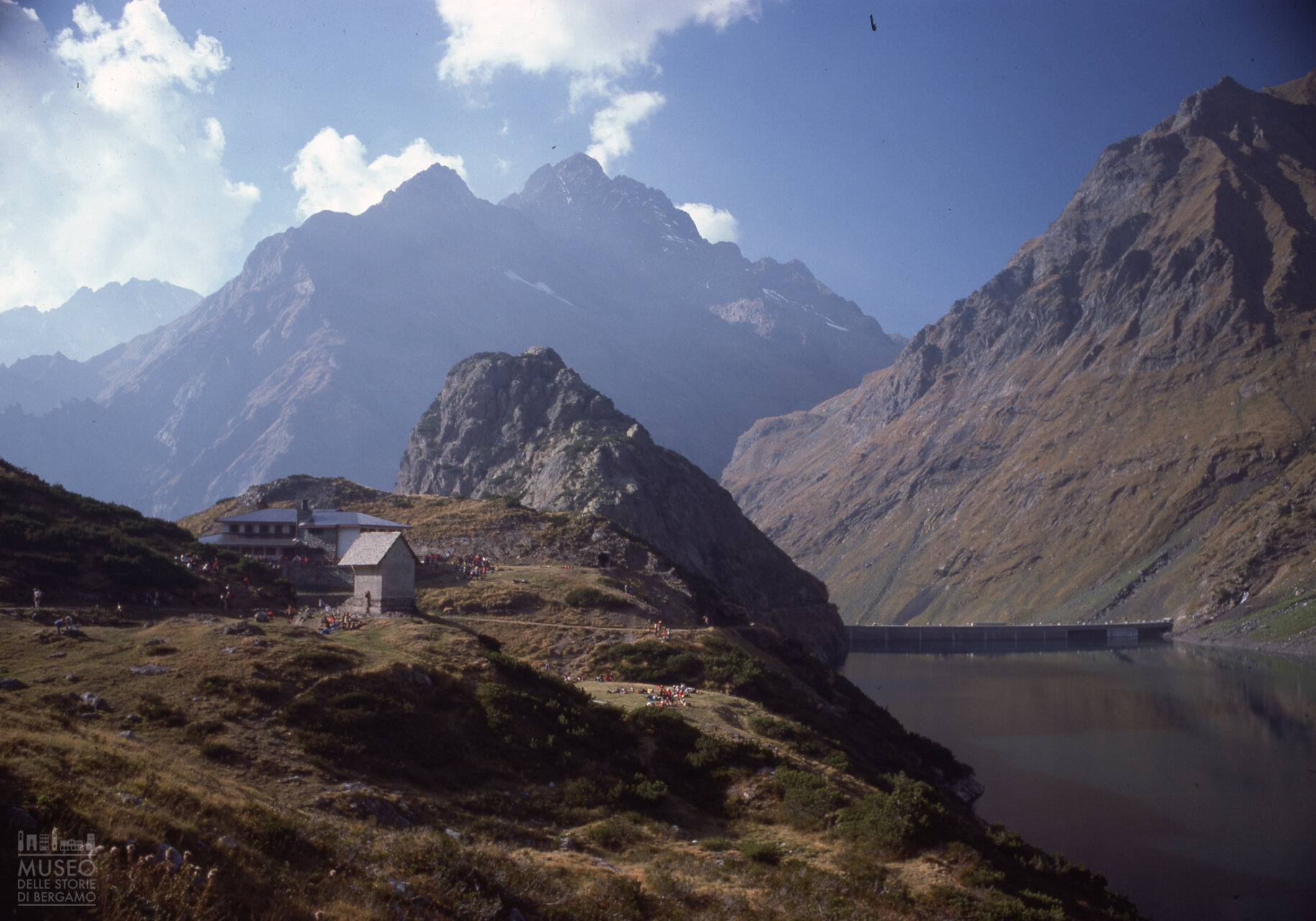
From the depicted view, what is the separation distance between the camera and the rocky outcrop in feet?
407

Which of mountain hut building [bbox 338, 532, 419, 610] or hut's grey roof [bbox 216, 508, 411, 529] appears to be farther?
hut's grey roof [bbox 216, 508, 411, 529]

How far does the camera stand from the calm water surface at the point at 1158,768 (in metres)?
38.3

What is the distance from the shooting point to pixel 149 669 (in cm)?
2533

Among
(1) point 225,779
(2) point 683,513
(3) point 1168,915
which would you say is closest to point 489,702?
(1) point 225,779

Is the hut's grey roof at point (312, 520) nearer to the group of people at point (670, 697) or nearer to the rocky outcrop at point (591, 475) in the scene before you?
the group of people at point (670, 697)

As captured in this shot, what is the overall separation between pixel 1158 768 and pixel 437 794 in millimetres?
56519

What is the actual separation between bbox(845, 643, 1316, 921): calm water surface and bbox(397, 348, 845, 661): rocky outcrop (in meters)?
28.3

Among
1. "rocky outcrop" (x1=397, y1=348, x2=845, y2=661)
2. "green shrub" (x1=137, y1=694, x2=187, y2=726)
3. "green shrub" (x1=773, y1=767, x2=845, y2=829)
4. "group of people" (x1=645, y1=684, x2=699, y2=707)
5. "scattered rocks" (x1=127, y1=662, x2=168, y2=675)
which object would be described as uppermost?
"rocky outcrop" (x1=397, y1=348, x2=845, y2=661)

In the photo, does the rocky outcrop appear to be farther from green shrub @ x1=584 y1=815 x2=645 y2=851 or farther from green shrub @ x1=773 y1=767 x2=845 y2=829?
green shrub @ x1=584 y1=815 x2=645 y2=851

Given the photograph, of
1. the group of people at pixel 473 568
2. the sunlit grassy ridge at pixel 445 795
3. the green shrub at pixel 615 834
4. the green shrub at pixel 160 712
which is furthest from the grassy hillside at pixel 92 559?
the green shrub at pixel 615 834

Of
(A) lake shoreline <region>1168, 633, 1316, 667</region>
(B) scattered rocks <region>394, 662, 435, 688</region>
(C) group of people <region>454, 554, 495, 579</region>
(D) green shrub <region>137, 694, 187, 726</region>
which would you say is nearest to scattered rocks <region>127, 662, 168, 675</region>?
(D) green shrub <region>137, 694, 187, 726</region>

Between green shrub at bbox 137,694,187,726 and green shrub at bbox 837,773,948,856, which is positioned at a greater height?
green shrub at bbox 137,694,187,726

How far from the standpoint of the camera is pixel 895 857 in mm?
22969

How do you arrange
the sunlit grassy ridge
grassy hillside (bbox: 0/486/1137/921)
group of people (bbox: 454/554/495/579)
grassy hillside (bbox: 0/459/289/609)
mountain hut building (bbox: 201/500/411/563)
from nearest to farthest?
grassy hillside (bbox: 0/486/1137/921) → the sunlit grassy ridge → grassy hillside (bbox: 0/459/289/609) → group of people (bbox: 454/554/495/579) → mountain hut building (bbox: 201/500/411/563)
